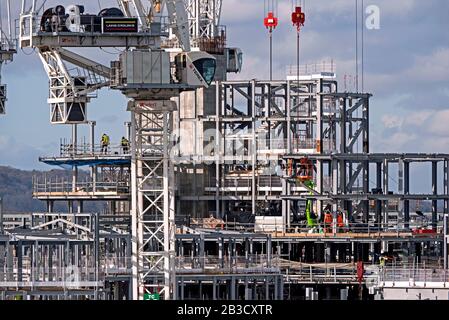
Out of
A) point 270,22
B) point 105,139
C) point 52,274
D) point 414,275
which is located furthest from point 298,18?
point 52,274

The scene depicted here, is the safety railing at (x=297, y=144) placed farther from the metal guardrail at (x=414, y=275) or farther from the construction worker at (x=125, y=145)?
the metal guardrail at (x=414, y=275)

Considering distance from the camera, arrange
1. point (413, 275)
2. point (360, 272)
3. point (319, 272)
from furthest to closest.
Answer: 1. point (319, 272)
2. point (360, 272)
3. point (413, 275)

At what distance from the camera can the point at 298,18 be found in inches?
5394

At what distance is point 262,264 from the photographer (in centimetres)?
11188

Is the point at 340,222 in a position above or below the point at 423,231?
above

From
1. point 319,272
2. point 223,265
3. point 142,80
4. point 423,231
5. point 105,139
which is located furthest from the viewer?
point 105,139

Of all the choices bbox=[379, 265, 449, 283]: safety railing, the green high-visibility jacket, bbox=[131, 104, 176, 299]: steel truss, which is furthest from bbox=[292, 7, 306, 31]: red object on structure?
bbox=[131, 104, 176, 299]: steel truss

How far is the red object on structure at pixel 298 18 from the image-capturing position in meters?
137

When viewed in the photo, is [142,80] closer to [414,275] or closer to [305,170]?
[414,275]

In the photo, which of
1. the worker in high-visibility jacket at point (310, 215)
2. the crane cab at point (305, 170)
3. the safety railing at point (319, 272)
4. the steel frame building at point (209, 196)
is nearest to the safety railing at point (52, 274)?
the steel frame building at point (209, 196)

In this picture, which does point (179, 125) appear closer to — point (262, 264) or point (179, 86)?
point (262, 264)

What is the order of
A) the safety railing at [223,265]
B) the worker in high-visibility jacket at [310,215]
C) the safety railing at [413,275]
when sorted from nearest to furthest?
the safety railing at [413,275], the safety railing at [223,265], the worker in high-visibility jacket at [310,215]
